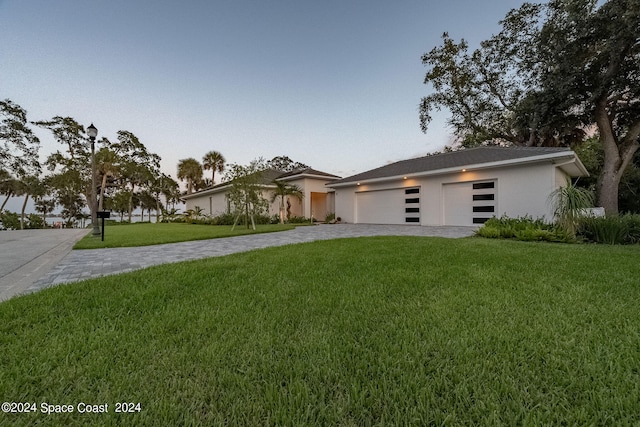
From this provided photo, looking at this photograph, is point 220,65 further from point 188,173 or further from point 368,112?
point 188,173

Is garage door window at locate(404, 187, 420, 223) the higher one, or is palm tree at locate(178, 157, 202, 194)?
palm tree at locate(178, 157, 202, 194)

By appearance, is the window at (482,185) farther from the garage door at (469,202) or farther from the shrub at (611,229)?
the shrub at (611,229)

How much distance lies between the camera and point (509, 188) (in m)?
10.7

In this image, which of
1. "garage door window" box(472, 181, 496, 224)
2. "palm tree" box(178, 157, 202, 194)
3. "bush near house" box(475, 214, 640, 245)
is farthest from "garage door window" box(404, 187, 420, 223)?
"palm tree" box(178, 157, 202, 194)

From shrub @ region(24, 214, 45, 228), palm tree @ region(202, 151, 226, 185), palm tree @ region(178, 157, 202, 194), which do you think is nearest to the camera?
shrub @ region(24, 214, 45, 228)

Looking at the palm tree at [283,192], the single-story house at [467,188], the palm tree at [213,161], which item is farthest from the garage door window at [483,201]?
the palm tree at [213,161]

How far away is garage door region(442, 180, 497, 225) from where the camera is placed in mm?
11406

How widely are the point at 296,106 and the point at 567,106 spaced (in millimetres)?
14080

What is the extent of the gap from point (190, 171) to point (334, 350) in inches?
1389

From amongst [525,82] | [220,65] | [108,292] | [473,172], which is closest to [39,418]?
[108,292]

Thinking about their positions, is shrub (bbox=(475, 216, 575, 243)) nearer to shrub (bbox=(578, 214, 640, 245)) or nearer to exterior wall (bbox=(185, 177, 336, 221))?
shrub (bbox=(578, 214, 640, 245))

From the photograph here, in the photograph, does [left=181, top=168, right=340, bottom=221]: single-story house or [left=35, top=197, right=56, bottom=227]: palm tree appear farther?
[left=35, top=197, right=56, bottom=227]: palm tree

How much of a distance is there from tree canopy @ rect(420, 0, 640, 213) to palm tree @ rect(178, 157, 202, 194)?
→ 27.0 m

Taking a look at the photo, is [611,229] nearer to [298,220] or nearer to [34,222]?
[298,220]
